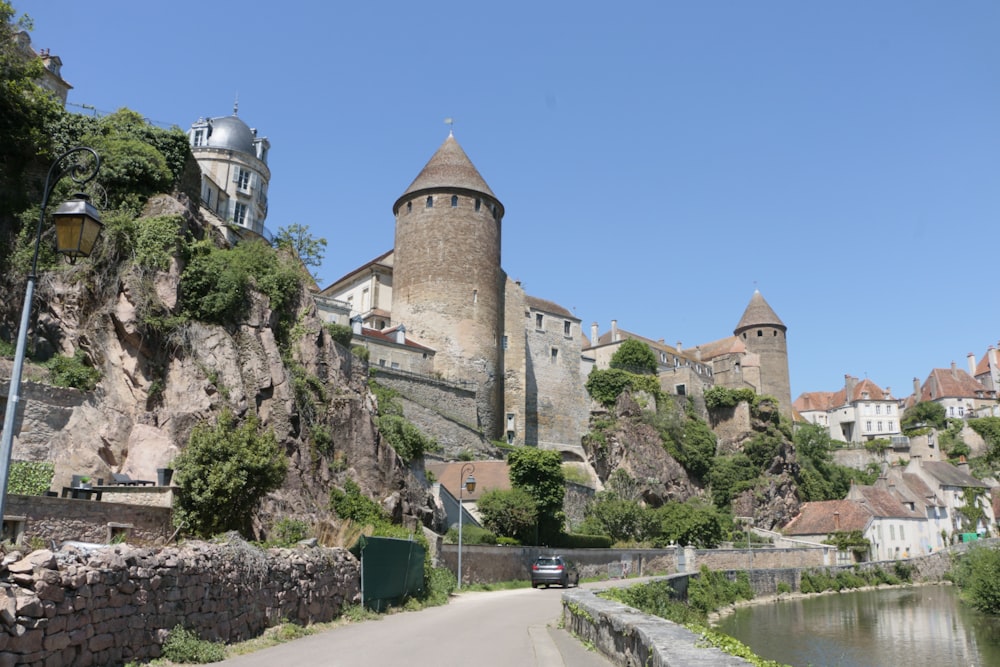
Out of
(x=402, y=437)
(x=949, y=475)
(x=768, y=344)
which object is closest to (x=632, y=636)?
(x=402, y=437)

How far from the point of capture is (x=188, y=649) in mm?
9484

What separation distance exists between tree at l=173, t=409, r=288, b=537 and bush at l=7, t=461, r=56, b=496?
2866 millimetres

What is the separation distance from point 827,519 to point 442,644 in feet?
168

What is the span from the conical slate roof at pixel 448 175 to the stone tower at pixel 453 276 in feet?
0.25

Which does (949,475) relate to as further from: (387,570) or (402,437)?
(387,570)

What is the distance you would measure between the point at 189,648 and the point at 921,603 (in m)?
42.4

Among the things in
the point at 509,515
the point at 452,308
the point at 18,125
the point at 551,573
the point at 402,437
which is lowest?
the point at 551,573

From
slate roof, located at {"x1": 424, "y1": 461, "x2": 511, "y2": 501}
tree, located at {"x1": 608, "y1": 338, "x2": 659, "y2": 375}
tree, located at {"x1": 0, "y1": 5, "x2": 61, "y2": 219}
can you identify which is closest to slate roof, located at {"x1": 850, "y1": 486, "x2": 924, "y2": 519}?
tree, located at {"x1": 608, "y1": 338, "x2": 659, "y2": 375}

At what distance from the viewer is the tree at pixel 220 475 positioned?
15.9 metres

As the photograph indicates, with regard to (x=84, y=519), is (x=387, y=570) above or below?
below

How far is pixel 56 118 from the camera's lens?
23891 millimetres

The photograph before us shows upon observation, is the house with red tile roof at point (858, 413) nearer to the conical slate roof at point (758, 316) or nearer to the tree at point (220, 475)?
the conical slate roof at point (758, 316)

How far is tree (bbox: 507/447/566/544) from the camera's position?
3675 cm

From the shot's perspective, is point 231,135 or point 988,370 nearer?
point 231,135
